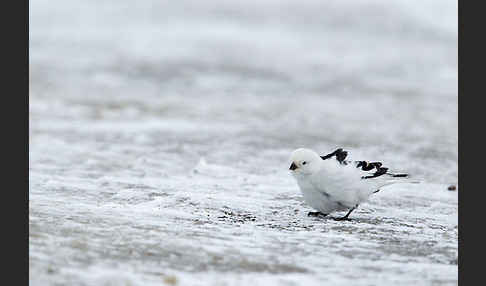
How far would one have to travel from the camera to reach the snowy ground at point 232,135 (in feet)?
13.0

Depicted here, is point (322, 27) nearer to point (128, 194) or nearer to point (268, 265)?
point (128, 194)

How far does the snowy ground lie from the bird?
14 centimetres

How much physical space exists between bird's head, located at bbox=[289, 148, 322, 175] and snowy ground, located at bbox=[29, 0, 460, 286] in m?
0.34

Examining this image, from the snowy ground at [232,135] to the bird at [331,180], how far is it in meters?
0.14

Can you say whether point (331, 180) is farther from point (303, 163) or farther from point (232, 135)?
point (232, 135)

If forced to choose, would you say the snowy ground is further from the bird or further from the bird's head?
the bird's head

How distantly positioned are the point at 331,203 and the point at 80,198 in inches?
68.7

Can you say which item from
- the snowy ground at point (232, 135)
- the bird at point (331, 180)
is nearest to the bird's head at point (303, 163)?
the bird at point (331, 180)

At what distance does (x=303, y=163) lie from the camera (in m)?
4.96

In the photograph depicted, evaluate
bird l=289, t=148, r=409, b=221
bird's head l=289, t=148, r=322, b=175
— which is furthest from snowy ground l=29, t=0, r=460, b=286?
bird's head l=289, t=148, r=322, b=175

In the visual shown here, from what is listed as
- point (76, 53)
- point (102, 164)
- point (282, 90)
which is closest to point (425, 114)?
point (282, 90)

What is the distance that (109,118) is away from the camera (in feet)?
30.7

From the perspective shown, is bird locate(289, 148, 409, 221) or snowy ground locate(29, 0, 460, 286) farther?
bird locate(289, 148, 409, 221)

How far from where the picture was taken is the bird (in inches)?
196
